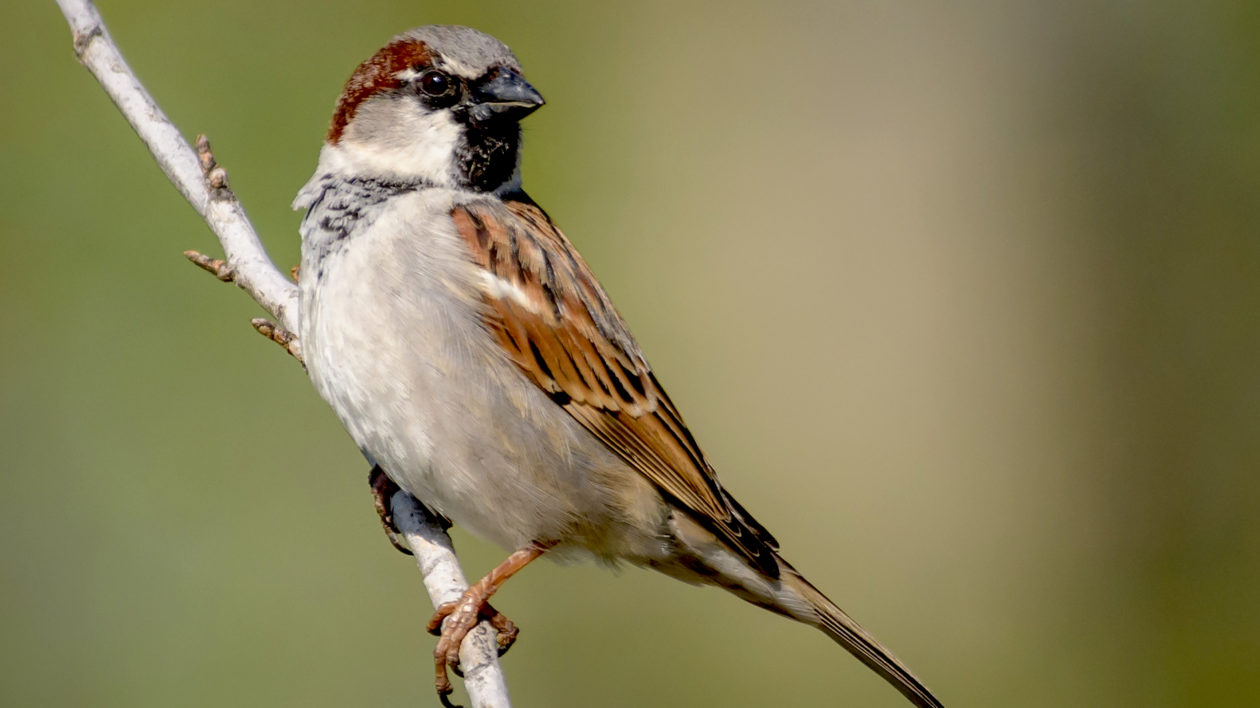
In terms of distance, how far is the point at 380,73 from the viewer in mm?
2969

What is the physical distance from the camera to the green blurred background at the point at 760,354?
4.95m

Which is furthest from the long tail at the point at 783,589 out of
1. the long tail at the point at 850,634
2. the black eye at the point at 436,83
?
the black eye at the point at 436,83

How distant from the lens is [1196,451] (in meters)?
6.03

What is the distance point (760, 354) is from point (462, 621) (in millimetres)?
3634

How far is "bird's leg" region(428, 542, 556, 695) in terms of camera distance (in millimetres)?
2611

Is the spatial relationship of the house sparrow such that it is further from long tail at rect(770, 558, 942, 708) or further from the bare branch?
the bare branch

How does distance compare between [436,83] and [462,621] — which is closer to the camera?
[462,621]

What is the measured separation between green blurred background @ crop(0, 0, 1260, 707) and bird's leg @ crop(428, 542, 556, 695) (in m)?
2.13

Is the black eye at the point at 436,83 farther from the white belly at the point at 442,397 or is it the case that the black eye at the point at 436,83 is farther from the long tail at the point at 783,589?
the long tail at the point at 783,589

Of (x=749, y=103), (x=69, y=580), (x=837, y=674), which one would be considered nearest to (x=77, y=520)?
(x=69, y=580)

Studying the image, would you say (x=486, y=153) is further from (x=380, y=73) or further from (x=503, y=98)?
(x=380, y=73)

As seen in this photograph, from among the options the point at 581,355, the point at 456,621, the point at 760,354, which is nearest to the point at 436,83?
the point at 581,355

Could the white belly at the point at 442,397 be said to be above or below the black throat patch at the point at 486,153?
below

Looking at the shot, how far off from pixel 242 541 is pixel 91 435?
850 millimetres
